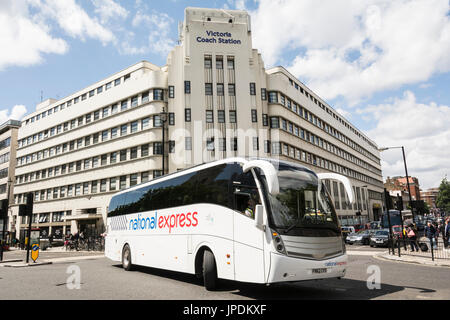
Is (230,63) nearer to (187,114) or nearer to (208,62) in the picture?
(208,62)

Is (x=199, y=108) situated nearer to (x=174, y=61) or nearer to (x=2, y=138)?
(x=174, y=61)

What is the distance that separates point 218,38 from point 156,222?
99.2 feet

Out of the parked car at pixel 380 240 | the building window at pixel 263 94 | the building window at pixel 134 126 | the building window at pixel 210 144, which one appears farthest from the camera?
the building window at pixel 134 126

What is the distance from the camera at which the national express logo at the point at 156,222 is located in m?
9.48

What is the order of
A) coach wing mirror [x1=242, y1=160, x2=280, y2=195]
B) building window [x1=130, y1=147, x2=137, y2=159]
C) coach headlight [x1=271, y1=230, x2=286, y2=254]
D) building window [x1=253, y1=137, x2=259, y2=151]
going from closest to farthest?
coach wing mirror [x1=242, y1=160, x2=280, y2=195]
coach headlight [x1=271, y1=230, x2=286, y2=254]
building window [x1=253, y1=137, x2=259, y2=151]
building window [x1=130, y1=147, x2=137, y2=159]

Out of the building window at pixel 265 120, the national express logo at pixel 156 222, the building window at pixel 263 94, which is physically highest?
the building window at pixel 263 94

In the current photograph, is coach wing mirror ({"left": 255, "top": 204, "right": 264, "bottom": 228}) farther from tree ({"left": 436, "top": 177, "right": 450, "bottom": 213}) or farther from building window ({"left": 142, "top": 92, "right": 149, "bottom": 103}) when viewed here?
tree ({"left": 436, "top": 177, "right": 450, "bottom": 213})

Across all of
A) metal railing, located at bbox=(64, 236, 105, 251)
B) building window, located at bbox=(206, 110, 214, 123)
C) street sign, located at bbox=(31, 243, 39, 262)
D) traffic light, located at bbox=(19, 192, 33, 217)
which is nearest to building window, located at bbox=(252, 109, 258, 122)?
building window, located at bbox=(206, 110, 214, 123)

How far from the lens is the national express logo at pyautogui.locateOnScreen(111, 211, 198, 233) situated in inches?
373

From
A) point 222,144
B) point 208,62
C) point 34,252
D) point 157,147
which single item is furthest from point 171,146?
point 34,252

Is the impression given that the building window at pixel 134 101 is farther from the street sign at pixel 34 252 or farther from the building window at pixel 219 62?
the street sign at pixel 34 252

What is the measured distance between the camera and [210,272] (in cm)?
837

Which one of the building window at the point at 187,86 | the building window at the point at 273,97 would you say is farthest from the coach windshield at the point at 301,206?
the building window at the point at 273,97

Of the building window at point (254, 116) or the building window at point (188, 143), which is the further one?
the building window at point (254, 116)
